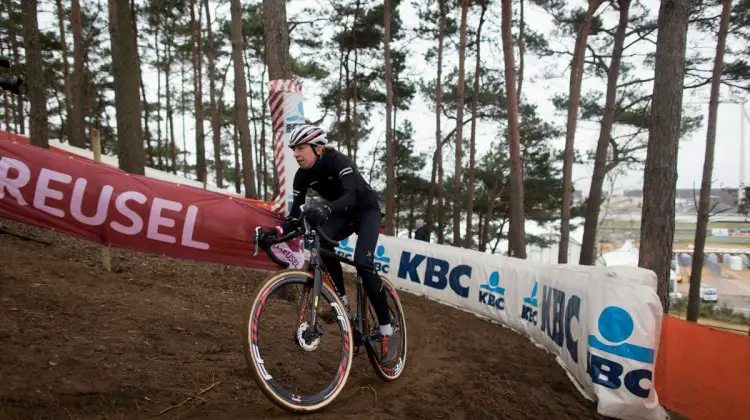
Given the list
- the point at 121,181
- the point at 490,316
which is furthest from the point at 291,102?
the point at 490,316

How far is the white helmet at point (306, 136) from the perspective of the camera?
3939mm

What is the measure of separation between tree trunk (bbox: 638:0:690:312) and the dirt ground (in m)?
2.85

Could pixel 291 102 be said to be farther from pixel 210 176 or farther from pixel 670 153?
pixel 210 176

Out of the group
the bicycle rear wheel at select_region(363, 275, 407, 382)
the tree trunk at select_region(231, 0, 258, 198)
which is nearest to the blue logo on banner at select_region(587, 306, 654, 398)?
the bicycle rear wheel at select_region(363, 275, 407, 382)

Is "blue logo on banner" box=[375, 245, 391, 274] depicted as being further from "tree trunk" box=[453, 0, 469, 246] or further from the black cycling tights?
"tree trunk" box=[453, 0, 469, 246]

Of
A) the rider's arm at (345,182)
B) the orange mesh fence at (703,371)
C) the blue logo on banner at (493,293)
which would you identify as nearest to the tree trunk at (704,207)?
the blue logo on banner at (493,293)

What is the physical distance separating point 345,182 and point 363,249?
67 centimetres

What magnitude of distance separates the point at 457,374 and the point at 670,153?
5.57 metres

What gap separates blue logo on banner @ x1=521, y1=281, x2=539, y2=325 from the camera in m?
7.88

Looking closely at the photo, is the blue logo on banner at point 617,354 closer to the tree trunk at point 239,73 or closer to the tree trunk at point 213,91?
the tree trunk at point 239,73

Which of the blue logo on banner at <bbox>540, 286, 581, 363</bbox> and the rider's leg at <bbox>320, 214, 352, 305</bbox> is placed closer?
the rider's leg at <bbox>320, 214, 352, 305</bbox>

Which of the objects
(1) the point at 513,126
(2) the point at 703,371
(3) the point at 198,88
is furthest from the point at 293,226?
(3) the point at 198,88

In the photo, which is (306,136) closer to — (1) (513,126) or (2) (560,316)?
(2) (560,316)

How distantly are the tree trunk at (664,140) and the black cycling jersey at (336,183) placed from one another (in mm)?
5866
